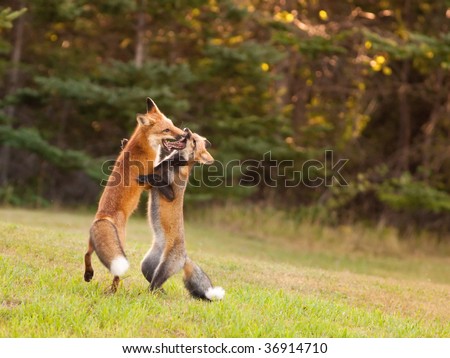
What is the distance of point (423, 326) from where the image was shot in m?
7.94

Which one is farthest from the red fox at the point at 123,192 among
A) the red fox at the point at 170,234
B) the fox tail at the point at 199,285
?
the fox tail at the point at 199,285

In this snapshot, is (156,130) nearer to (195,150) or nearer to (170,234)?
(195,150)

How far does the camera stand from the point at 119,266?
6887 millimetres

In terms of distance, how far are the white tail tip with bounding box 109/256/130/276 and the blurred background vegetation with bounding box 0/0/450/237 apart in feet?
40.7

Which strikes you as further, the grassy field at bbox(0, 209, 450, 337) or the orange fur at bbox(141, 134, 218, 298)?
the orange fur at bbox(141, 134, 218, 298)

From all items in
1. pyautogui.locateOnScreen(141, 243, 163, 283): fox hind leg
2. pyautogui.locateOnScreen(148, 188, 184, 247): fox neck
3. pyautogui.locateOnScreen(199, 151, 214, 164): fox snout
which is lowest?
pyautogui.locateOnScreen(141, 243, 163, 283): fox hind leg

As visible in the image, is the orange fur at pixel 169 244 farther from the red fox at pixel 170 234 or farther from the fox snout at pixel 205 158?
the fox snout at pixel 205 158

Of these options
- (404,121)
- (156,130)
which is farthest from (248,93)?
(156,130)

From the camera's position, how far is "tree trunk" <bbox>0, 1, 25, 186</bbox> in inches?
834

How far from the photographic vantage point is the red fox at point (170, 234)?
24.4 ft

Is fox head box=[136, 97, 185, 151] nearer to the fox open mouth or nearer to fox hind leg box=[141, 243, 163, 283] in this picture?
the fox open mouth

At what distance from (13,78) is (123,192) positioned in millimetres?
15419

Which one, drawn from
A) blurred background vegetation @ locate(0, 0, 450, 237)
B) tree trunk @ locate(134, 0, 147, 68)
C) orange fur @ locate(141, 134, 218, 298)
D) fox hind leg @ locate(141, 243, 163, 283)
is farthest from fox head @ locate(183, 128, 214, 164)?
tree trunk @ locate(134, 0, 147, 68)

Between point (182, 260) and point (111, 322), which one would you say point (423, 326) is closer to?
point (182, 260)
